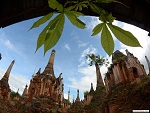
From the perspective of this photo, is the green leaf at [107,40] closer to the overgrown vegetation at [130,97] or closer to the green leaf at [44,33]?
the green leaf at [44,33]

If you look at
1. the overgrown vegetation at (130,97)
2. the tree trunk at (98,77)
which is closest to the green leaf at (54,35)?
the overgrown vegetation at (130,97)

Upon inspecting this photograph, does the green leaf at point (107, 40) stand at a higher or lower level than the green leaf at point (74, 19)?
lower

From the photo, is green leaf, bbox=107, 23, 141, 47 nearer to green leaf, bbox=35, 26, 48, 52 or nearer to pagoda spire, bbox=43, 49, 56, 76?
green leaf, bbox=35, 26, 48, 52

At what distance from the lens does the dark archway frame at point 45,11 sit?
2443 mm

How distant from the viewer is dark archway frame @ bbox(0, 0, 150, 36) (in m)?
2.44

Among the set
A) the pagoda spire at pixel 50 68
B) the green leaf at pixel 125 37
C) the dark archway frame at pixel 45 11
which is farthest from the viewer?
the pagoda spire at pixel 50 68

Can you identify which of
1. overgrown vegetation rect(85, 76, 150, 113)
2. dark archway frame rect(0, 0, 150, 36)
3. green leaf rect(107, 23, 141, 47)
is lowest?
green leaf rect(107, 23, 141, 47)

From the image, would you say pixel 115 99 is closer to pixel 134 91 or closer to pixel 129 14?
pixel 134 91

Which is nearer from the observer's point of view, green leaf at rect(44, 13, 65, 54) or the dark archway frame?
green leaf at rect(44, 13, 65, 54)

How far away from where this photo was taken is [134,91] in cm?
1380

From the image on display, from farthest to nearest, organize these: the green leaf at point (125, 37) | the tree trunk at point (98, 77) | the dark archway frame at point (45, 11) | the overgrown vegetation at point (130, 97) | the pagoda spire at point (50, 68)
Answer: the pagoda spire at point (50, 68), the tree trunk at point (98, 77), the overgrown vegetation at point (130, 97), the dark archway frame at point (45, 11), the green leaf at point (125, 37)

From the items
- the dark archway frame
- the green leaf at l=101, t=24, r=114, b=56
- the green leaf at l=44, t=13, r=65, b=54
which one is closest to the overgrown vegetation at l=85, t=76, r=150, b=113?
the dark archway frame

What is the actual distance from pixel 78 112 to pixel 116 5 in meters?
22.2

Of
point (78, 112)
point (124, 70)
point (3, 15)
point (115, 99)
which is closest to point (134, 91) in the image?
point (115, 99)
